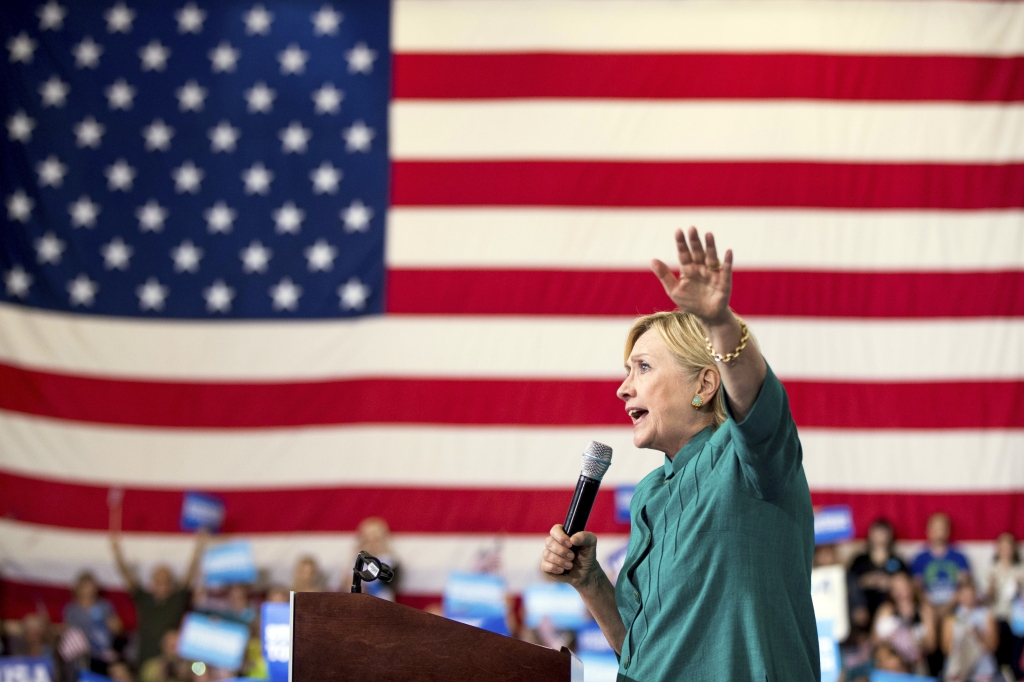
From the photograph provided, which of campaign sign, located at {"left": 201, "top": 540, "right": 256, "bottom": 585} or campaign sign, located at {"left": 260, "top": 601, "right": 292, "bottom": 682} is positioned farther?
campaign sign, located at {"left": 201, "top": 540, "right": 256, "bottom": 585}

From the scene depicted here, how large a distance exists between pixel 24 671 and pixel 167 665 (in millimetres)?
987

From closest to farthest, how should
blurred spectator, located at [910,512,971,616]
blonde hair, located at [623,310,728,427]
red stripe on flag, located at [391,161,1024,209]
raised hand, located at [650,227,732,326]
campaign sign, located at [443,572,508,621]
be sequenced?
1. raised hand, located at [650,227,732,326]
2. blonde hair, located at [623,310,728,427]
3. campaign sign, located at [443,572,508,621]
4. blurred spectator, located at [910,512,971,616]
5. red stripe on flag, located at [391,161,1024,209]

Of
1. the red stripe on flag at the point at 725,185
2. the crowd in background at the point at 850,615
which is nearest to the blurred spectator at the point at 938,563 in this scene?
the crowd in background at the point at 850,615

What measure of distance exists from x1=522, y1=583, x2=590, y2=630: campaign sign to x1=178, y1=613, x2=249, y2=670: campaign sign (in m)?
1.64

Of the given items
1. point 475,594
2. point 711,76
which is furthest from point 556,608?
point 711,76

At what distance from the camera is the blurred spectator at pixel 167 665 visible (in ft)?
19.7

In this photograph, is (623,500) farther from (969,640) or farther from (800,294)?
(969,640)

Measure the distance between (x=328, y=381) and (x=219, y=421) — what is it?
82 cm

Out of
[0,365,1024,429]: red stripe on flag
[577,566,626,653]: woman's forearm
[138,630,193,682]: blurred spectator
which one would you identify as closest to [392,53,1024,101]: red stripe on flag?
[0,365,1024,429]: red stripe on flag

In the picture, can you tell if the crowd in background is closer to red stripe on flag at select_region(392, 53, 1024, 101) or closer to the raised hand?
red stripe on flag at select_region(392, 53, 1024, 101)

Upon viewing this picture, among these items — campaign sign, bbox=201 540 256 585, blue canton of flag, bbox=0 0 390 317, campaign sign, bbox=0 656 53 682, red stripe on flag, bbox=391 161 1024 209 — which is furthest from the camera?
blue canton of flag, bbox=0 0 390 317

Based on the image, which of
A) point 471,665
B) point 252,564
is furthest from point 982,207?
point 471,665

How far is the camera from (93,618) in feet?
22.3

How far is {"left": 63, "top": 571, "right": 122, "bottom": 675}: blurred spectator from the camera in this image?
266 inches
